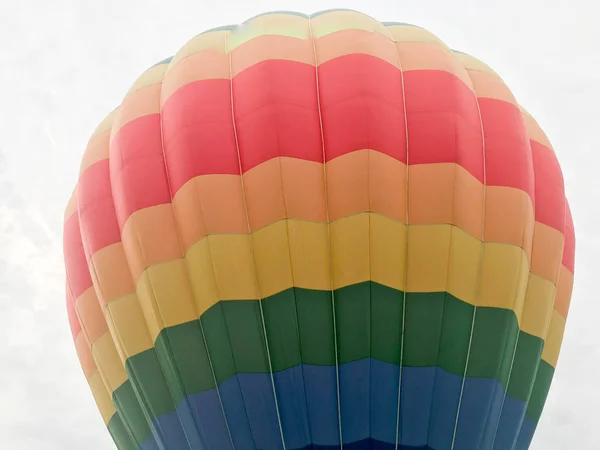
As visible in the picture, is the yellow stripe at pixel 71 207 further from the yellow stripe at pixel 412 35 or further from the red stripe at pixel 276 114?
the yellow stripe at pixel 412 35

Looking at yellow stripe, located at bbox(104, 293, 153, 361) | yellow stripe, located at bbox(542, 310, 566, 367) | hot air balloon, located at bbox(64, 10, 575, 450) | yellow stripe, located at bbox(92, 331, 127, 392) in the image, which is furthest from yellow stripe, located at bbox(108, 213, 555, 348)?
yellow stripe, located at bbox(542, 310, 566, 367)

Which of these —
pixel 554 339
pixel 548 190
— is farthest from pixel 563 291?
pixel 548 190

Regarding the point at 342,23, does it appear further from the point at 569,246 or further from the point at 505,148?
the point at 569,246

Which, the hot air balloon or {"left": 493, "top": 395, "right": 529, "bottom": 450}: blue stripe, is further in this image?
{"left": 493, "top": 395, "right": 529, "bottom": 450}: blue stripe

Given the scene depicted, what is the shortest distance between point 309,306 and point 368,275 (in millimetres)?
464

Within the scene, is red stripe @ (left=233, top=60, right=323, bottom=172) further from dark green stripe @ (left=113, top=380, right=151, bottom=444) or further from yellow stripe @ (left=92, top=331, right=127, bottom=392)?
dark green stripe @ (left=113, top=380, right=151, bottom=444)

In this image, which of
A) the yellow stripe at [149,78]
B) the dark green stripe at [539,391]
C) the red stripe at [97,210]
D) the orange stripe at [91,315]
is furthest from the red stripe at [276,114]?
the dark green stripe at [539,391]

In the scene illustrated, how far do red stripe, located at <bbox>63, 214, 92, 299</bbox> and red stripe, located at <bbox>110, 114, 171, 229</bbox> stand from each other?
768 millimetres

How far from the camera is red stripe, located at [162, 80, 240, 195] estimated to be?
6.34 meters

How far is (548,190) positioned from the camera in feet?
23.5

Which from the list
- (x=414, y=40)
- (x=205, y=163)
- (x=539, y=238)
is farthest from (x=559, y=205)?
(x=205, y=163)

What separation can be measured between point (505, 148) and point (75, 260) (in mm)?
3564

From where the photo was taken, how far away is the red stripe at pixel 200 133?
6340mm

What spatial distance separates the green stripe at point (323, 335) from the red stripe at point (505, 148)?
1003 millimetres
